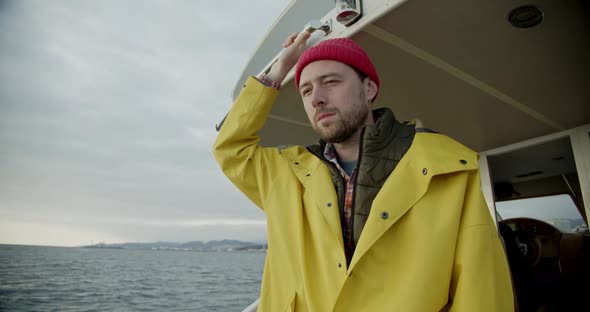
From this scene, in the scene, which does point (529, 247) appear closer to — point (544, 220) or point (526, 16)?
point (544, 220)

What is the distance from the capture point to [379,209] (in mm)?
1086

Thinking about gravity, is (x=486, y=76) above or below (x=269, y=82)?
above

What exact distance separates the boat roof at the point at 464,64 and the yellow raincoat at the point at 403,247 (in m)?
0.84

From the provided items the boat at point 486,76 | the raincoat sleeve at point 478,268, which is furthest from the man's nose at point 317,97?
the raincoat sleeve at point 478,268

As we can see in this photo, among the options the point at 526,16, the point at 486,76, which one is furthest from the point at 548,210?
the point at 526,16

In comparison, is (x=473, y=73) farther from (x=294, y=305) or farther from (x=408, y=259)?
(x=294, y=305)

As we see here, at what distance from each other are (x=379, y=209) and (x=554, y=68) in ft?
6.55

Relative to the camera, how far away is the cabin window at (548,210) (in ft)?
16.7

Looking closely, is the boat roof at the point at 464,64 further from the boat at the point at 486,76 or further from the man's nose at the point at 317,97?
the man's nose at the point at 317,97

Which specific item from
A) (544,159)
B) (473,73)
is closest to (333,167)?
(473,73)

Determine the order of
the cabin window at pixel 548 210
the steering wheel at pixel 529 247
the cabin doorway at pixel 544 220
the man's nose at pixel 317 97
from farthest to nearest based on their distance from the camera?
1. the cabin window at pixel 548 210
2. the steering wheel at pixel 529 247
3. the cabin doorway at pixel 544 220
4. the man's nose at pixel 317 97

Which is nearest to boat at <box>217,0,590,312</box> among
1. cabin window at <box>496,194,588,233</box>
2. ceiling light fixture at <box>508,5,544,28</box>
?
ceiling light fixture at <box>508,5,544,28</box>

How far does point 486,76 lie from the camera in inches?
90.9

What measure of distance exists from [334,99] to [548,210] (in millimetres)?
6256
